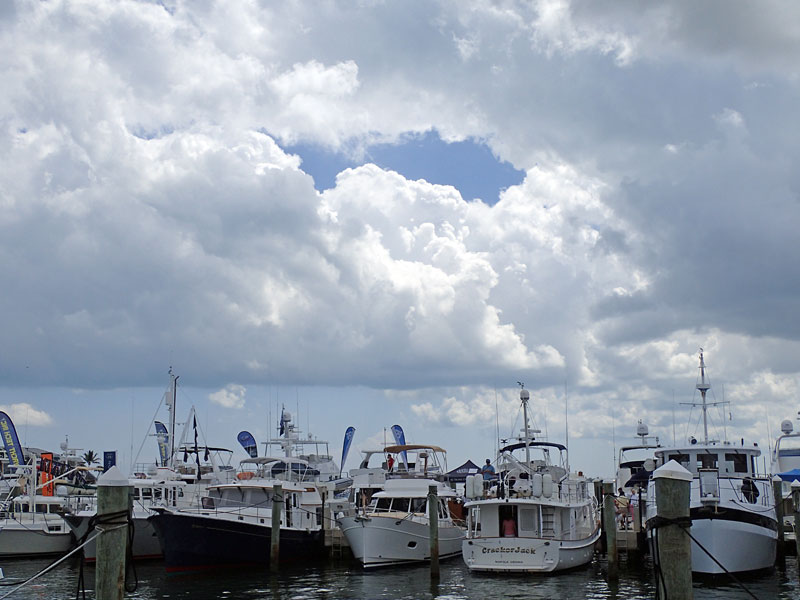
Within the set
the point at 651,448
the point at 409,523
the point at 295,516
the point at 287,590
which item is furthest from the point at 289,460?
the point at 651,448

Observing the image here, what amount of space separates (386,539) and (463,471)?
39.3 m

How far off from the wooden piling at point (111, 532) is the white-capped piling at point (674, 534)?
8180 mm

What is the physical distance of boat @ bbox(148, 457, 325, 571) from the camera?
3300 centimetres

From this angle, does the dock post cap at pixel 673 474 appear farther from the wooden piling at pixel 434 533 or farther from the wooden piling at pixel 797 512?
the wooden piling at pixel 797 512

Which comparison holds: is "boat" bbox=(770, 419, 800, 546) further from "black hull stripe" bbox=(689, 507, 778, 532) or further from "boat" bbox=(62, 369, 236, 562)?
"boat" bbox=(62, 369, 236, 562)

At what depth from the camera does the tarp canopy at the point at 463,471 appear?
69500mm

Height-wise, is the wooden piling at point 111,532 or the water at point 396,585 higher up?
the wooden piling at point 111,532

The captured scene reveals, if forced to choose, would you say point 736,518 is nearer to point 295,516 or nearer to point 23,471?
point 295,516

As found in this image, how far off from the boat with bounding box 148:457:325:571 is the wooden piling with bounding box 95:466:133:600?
2038 cm

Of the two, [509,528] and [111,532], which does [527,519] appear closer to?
[509,528]

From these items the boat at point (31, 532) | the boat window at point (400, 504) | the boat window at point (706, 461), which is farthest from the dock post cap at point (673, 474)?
the boat at point (31, 532)

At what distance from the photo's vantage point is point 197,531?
1304 inches

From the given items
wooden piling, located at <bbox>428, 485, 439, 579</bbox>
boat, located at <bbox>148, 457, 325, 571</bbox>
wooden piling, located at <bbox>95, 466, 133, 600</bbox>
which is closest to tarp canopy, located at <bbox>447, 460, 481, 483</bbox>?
boat, located at <bbox>148, 457, 325, 571</bbox>

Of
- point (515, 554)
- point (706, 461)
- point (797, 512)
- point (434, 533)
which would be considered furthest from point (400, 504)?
point (797, 512)
